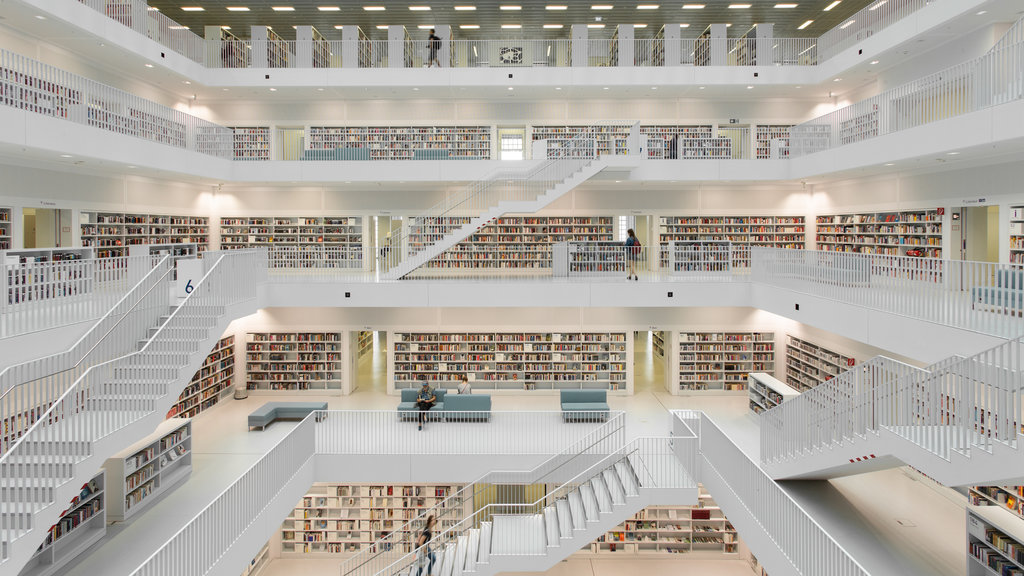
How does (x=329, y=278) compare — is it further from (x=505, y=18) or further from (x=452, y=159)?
(x=505, y=18)

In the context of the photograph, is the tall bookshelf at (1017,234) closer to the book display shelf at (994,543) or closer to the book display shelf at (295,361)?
the book display shelf at (994,543)

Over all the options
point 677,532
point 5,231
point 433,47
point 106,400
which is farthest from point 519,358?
point 5,231

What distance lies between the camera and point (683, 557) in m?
12.9

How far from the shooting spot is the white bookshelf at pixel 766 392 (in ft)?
42.1

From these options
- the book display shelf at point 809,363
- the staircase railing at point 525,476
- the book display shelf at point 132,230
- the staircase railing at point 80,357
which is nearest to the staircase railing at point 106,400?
the staircase railing at point 80,357

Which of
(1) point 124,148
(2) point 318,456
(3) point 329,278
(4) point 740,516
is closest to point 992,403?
(4) point 740,516

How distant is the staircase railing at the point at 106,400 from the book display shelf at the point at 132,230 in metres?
3.86

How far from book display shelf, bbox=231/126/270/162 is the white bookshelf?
13.7m

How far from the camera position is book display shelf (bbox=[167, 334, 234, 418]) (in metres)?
14.3

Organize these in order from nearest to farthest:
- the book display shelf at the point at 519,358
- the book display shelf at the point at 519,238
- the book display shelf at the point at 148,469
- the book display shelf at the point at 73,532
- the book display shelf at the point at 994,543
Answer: the book display shelf at the point at 994,543 < the book display shelf at the point at 73,532 < the book display shelf at the point at 148,469 < the book display shelf at the point at 519,358 < the book display shelf at the point at 519,238

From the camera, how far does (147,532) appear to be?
9.06 metres

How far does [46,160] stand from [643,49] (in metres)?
14.7

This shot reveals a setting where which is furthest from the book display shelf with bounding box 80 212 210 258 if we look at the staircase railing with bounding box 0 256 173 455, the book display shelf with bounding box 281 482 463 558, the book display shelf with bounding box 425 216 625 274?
the book display shelf with bounding box 281 482 463 558

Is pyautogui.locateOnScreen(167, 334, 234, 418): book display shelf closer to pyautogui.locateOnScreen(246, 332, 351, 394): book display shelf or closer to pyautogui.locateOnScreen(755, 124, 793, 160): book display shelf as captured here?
pyautogui.locateOnScreen(246, 332, 351, 394): book display shelf
